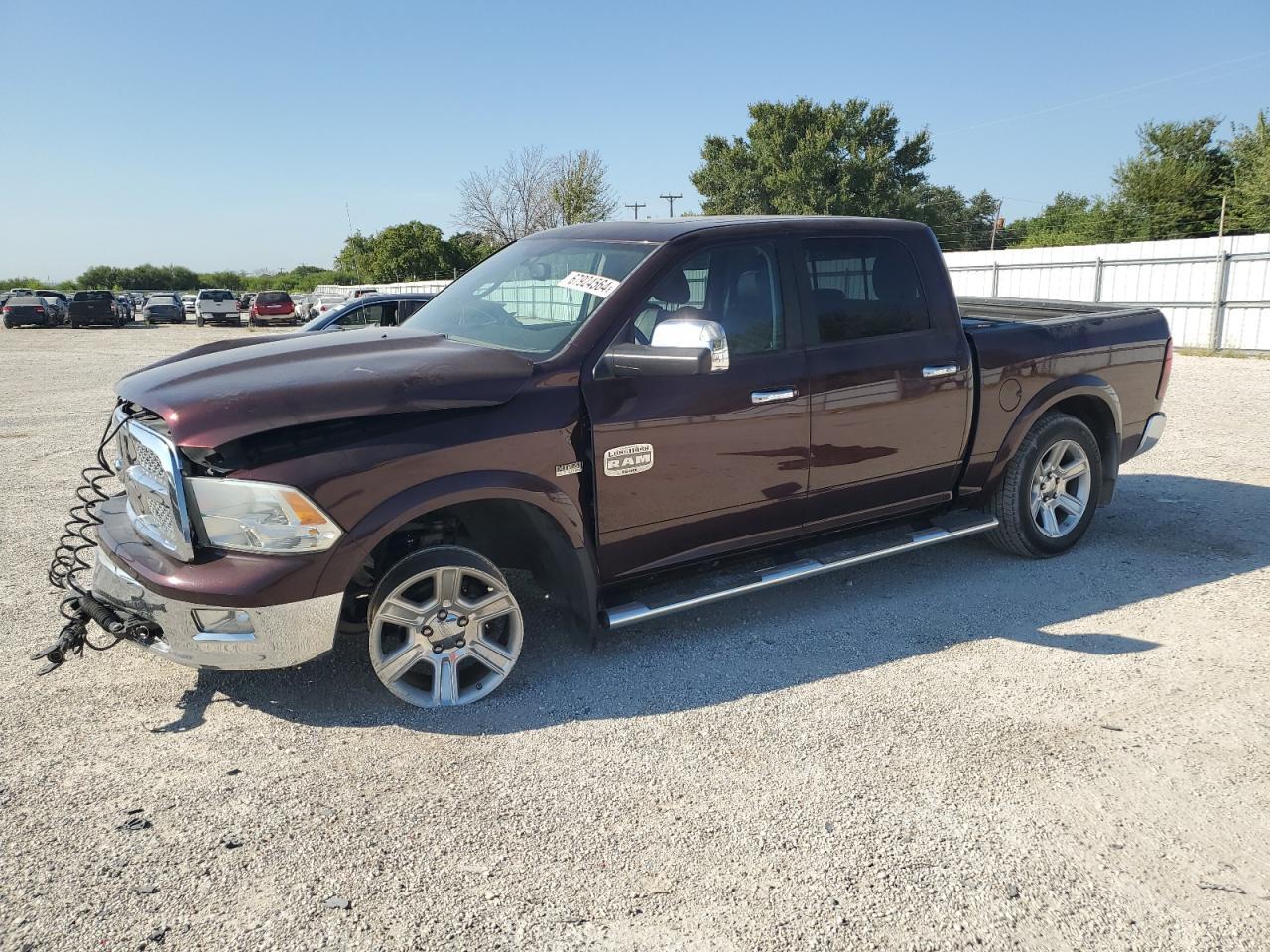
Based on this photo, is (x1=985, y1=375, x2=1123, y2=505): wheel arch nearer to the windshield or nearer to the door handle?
the door handle

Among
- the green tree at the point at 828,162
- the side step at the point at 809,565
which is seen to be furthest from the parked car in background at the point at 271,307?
the side step at the point at 809,565

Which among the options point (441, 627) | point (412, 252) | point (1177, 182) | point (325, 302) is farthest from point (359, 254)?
point (441, 627)

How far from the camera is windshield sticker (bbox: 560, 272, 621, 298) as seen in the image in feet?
13.4

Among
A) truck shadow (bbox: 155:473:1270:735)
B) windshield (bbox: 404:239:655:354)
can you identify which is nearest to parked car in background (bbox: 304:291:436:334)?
windshield (bbox: 404:239:655:354)

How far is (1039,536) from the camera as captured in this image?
5.48 metres

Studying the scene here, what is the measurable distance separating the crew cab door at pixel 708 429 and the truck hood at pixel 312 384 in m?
0.52

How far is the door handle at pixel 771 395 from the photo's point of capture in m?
4.21

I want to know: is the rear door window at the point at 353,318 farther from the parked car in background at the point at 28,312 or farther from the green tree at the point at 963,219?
the green tree at the point at 963,219

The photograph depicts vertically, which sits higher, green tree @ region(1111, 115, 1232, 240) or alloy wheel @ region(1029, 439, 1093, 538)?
green tree @ region(1111, 115, 1232, 240)

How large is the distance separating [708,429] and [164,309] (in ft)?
165

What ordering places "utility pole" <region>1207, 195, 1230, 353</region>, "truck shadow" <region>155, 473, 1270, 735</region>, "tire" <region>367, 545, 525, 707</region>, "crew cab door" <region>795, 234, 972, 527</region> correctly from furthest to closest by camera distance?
"utility pole" <region>1207, 195, 1230, 353</region> → "crew cab door" <region>795, 234, 972, 527</region> → "truck shadow" <region>155, 473, 1270, 735</region> → "tire" <region>367, 545, 525, 707</region>

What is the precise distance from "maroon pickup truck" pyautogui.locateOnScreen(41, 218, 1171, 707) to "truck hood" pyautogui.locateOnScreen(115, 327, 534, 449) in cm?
1

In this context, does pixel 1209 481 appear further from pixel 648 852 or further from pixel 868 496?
pixel 648 852

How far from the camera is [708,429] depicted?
4094 mm
